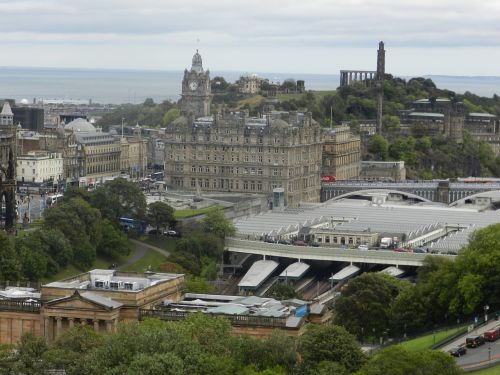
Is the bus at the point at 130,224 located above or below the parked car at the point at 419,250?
above

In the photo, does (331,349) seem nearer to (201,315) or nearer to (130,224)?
(201,315)

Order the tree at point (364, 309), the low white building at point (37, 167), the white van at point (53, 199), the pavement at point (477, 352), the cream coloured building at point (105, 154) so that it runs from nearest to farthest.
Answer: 1. the pavement at point (477, 352)
2. the tree at point (364, 309)
3. the white van at point (53, 199)
4. the low white building at point (37, 167)
5. the cream coloured building at point (105, 154)

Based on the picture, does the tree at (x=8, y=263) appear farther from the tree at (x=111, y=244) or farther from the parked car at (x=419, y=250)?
the parked car at (x=419, y=250)

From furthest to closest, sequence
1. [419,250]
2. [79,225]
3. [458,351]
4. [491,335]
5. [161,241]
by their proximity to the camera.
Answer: [161,241]
[419,250]
[79,225]
[491,335]
[458,351]

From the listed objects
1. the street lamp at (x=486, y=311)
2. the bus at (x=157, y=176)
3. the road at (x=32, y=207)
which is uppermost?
the street lamp at (x=486, y=311)

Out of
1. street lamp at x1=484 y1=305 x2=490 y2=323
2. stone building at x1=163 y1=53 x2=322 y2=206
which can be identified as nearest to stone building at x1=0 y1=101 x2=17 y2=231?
stone building at x1=163 y1=53 x2=322 y2=206

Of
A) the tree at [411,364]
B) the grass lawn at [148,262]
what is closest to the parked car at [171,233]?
the grass lawn at [148,262]

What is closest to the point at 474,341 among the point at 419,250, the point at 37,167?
the point at 419,250
